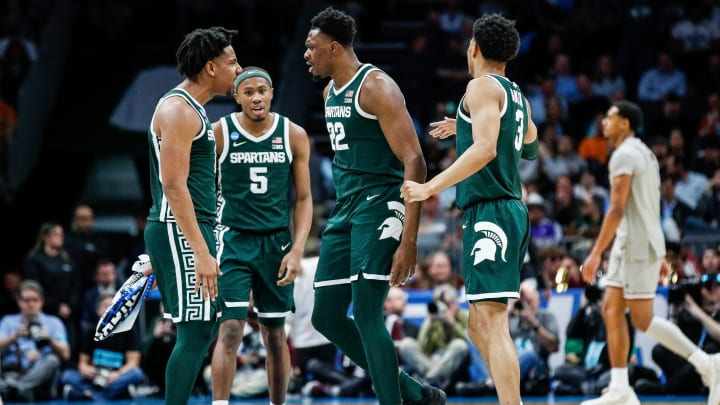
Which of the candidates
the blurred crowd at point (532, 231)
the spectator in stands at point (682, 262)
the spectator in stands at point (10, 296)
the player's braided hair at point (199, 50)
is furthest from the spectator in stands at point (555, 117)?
the player's braided hair at point (199, 50)

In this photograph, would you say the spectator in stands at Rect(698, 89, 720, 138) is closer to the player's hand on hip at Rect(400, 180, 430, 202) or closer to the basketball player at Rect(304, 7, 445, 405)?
the basketball player at Rect(304, 7, 445, 405)

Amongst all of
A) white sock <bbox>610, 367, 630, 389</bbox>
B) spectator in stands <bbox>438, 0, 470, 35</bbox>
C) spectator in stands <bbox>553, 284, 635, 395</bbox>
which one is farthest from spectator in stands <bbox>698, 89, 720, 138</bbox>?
white sock <bbox>610, 367, 630, 389</bbox>

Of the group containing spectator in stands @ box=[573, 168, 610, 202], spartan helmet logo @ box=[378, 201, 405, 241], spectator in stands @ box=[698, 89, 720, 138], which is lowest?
spartan helmet logo @ box=[378, 201, 405, 241]

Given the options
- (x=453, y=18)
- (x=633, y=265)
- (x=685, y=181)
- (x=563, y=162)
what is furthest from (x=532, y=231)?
(x=453, y=18)

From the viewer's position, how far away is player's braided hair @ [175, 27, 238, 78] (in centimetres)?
690

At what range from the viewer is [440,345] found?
40.5 ft

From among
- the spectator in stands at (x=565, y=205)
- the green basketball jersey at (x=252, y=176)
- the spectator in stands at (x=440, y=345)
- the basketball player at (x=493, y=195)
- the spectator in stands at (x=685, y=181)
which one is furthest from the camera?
the spectator in stands at (x=685, y=181)

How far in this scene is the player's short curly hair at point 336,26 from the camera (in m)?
7.37

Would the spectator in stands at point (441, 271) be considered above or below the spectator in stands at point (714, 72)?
below

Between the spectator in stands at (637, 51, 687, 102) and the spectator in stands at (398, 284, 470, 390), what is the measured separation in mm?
6121

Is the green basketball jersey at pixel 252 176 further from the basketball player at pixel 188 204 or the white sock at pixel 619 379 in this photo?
the white sock at pixel 619 379

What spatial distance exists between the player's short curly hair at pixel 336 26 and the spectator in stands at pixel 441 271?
586 centimetres

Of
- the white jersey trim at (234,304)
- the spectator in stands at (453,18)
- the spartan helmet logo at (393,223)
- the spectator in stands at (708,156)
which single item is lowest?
the white jersey trim at (234,304)

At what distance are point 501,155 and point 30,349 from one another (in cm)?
776
